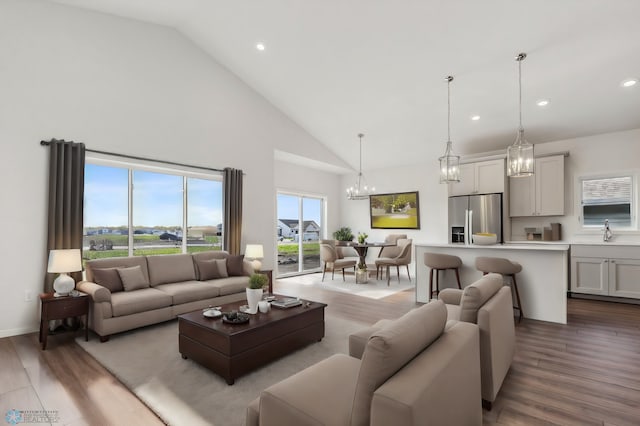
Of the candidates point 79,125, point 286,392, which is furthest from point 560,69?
point 79,125

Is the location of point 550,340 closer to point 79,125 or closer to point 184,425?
point 184,425

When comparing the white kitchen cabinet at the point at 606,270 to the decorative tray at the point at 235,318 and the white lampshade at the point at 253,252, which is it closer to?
the white lampshade at the point at 253,252

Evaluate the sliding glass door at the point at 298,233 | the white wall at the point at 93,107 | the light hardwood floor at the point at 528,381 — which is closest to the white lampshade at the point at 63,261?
the white wall at the point at 93,107

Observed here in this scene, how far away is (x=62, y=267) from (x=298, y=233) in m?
5.43

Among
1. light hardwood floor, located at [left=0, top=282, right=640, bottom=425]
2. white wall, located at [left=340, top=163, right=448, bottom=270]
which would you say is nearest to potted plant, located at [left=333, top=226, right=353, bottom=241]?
white wall, located at [left=340, top=163, right=448, bottom=270]

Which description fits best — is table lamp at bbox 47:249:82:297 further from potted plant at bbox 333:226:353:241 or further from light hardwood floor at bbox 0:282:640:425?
potted plant at bbox 333:226:353:241

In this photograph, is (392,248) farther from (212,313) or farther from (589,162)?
(212,313)

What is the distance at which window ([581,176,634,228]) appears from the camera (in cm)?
548

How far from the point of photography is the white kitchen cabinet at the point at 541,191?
5.81 m

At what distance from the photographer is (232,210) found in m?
6.12

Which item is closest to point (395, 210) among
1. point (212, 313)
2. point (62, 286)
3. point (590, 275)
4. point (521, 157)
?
point (590, 275)

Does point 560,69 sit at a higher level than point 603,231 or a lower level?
higher

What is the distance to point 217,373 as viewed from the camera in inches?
108

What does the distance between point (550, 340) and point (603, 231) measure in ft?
11.1
